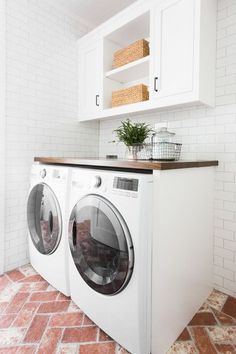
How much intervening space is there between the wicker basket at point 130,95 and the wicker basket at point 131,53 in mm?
254

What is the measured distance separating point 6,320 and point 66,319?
385 millimetres

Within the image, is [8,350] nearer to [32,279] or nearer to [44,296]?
[44,296]

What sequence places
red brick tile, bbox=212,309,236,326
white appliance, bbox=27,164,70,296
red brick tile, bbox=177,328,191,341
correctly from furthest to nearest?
white appliance, bbox=27,164,70,296 → red brick tile, bbox=212,309,236,326 → red brick tile, bbox=177,328,191,341

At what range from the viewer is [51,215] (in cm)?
173

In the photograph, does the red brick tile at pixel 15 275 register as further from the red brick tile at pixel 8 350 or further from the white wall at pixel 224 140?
the white wall at pixel 224 140

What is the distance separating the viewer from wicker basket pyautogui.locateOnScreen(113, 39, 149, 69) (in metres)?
1.91

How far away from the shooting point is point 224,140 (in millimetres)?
1752

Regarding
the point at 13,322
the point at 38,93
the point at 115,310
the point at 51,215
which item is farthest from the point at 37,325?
the point at 38,93

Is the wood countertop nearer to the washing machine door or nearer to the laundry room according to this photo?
the laundry room

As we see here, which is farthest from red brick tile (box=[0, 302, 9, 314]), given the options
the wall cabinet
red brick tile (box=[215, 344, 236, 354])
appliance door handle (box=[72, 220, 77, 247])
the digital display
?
the wall cabinet

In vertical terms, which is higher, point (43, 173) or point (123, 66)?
point (123, 66)

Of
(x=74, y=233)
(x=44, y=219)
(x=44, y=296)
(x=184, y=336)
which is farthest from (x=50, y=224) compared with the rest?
(x=184, y=336)

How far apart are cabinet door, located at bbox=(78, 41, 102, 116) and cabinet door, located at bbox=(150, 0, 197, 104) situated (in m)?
0.69

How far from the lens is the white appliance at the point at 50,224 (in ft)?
5.35
